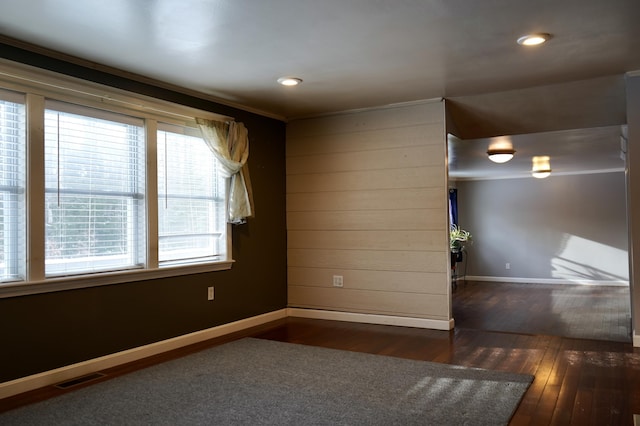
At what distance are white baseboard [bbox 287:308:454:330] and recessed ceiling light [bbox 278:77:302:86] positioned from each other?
2456 millimetres

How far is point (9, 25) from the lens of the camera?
9.66ft

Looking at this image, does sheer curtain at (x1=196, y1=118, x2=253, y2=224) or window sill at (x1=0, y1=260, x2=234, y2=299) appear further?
sheer curtain at (x1=196, y1=118, x2=253, y2=224)

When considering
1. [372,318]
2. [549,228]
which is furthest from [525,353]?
[549,228]

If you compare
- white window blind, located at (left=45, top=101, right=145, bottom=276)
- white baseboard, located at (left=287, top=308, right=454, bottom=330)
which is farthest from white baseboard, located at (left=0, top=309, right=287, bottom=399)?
white window blind, located at (left=45, top=101, right=145, bottom=276)

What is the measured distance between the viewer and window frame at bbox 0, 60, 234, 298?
3234 mm

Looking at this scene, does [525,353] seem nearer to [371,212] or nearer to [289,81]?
[371,212]

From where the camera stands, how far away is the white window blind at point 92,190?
343 centimetres

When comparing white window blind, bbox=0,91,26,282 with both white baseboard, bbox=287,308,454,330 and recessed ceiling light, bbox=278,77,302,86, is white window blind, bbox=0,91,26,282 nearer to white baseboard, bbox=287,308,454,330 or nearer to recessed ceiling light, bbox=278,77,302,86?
recessed ceiling light, bbox=278,77,302,86

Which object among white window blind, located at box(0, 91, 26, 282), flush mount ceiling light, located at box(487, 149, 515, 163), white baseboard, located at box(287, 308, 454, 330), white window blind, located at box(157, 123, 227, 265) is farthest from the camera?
flush mount ceiling light, located at box(487, 149, 515, 163)

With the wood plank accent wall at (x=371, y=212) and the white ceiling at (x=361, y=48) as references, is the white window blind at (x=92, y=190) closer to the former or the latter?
the white ceiling at (x=361, y=48)

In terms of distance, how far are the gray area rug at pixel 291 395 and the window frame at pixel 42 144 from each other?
0.72 meters

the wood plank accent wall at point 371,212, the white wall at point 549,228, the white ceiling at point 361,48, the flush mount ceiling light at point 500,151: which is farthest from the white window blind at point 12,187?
the white wall at point 549,228

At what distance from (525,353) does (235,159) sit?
2994mm

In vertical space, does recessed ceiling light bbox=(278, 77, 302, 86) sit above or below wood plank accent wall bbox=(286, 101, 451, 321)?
above
